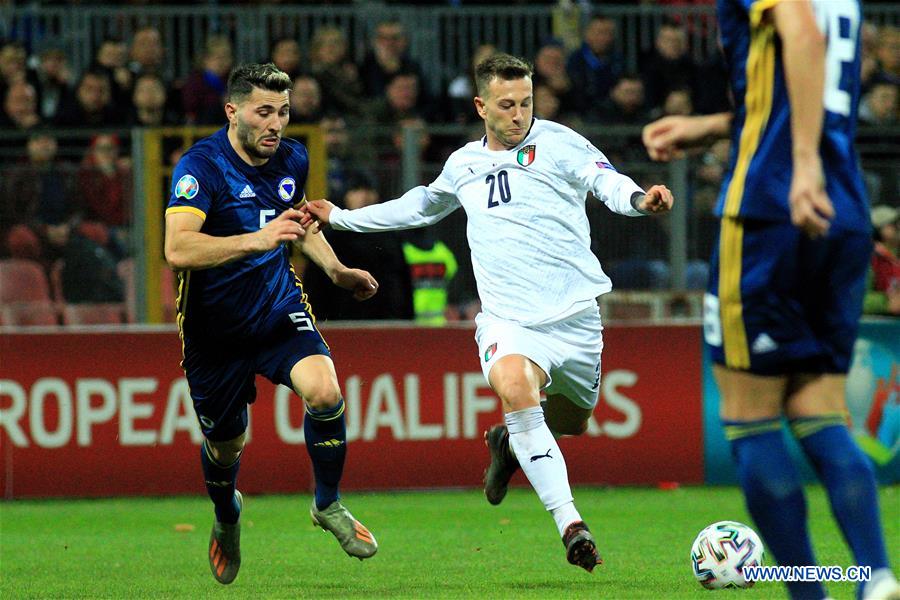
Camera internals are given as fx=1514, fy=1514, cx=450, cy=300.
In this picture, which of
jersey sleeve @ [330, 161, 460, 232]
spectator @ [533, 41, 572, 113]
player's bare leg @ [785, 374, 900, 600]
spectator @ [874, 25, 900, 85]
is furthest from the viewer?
spectator @ [874, 25, 900, 85]

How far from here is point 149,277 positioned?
475 inches

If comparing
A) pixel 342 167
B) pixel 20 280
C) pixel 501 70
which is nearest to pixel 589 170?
pixel 501 70

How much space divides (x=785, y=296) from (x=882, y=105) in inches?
412

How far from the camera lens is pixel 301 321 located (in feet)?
23.4

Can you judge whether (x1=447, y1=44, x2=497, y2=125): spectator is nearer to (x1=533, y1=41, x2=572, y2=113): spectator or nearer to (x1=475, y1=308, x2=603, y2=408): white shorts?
(x1=533, y1=41, x2=572, y2=113): spectator

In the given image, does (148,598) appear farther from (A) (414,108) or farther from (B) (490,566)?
(A) (414,108)

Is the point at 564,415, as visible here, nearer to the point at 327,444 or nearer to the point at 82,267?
the point at 327,444

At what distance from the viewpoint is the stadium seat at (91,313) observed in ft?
39.1

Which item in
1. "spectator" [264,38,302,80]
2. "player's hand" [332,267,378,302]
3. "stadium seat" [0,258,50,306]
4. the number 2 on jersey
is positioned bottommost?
"stadium seat" [0,258,50,306]

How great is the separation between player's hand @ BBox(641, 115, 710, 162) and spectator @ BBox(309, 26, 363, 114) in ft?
31.8

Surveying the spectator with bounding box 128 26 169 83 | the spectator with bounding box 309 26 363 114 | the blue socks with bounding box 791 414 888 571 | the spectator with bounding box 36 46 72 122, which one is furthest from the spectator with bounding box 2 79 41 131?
the blue socks with bounding box 791 414 888 571

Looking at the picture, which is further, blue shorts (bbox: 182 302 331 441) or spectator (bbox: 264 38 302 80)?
spectator (bbox: 264 38 302 80)

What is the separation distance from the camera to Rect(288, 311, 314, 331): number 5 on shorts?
711cm

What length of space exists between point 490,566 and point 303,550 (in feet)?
4.29
